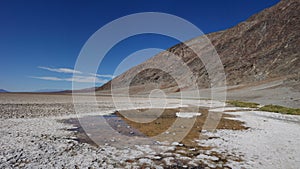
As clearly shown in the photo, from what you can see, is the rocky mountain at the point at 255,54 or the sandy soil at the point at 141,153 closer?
the sandy soil at the point at 141,153

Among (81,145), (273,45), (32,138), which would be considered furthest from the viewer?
(273,45)

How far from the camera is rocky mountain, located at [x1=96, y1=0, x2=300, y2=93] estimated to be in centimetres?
7004

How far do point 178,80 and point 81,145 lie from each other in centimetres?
10871

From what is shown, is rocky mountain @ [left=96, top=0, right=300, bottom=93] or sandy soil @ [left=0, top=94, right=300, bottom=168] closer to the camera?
sandy soil @ [left=0, top=94, right=300, bottom=168]

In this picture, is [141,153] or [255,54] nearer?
[141,153]

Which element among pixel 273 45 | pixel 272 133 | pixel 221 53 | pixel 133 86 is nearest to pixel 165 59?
pixel 133 86

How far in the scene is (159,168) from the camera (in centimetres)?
587

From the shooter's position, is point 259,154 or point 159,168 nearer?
point 159,168

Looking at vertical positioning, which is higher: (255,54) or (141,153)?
(255,54)

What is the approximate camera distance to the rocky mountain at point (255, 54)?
7004 centimetres

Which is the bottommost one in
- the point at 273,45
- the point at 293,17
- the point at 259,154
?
the point at 259,154

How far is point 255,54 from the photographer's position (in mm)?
83438

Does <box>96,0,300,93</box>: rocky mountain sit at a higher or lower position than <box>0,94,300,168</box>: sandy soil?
higher

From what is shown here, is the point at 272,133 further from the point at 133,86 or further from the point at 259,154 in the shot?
the point at 133,86
